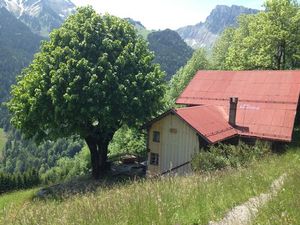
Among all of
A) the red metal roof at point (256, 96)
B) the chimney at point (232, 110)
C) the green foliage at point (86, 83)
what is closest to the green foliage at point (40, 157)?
the red metal roof at point (256, 96)

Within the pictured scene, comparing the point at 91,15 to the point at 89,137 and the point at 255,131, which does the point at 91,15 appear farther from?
the point at 255,131

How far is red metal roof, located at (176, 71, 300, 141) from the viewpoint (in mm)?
28984

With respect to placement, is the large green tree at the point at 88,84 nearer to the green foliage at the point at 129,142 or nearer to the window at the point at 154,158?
the window at the point at 154,158

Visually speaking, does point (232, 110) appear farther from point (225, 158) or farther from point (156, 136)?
point (225, 158)

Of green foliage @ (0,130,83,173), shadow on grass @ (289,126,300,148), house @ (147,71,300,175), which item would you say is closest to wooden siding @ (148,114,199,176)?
house @ (147,71,300,175)

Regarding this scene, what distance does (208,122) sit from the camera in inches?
1164

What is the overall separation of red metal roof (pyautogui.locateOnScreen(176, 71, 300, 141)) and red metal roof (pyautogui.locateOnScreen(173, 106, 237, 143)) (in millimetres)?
1311

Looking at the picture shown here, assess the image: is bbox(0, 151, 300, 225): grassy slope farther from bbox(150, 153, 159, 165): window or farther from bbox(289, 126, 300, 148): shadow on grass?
bbox(150, 153, 159, 165): window

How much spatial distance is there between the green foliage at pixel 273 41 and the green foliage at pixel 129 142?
49.5 feet

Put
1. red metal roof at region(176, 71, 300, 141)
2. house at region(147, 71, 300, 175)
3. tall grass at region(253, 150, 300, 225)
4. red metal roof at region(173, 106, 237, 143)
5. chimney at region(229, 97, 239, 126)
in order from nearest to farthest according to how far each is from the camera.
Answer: tall grass at region(253, 150, 300, 225) → red metal roof at region(173, 106, 237, 143) → house at region(147, 71, 300, 175) → red metal roof at region(176, 71, 300, 141) → chimney at region(229, 97, 239, 126)

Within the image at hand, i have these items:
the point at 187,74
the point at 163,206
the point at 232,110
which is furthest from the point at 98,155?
the point at 187,74

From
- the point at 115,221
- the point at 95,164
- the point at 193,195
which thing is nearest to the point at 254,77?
the point at 95,164

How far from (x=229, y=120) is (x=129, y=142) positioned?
18.9 meters

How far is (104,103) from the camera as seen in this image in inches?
1174
